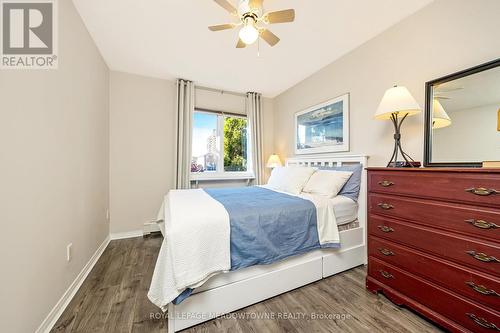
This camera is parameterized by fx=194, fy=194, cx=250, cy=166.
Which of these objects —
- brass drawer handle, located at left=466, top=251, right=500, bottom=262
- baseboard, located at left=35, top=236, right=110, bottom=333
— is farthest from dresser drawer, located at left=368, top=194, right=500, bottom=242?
baseboard, located at left=35, top=236, right=110, bottom=333

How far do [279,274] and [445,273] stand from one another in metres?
1.10

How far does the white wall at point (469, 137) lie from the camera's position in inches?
54.0

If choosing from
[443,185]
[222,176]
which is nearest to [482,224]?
[443,185]

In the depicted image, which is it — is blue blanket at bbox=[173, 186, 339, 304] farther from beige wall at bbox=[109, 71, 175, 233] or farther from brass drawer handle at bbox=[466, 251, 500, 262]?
beige wall at bbox=[109, 71, 175, 233]

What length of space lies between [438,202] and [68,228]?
2781 mm

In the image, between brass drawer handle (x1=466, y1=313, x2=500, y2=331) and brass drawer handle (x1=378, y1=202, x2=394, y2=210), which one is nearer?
brass drawer handle (x1=466, y1=313, x2=500, y2=331)

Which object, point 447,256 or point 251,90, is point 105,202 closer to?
point 251,90

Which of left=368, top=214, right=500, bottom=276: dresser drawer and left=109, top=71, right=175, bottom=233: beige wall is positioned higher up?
left=109, top=71, right=175, bottom=233: beige wall

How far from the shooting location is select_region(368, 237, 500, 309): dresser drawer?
3.48 feet

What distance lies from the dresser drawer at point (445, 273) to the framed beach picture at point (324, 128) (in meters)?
1.38

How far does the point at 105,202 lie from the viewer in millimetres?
2725

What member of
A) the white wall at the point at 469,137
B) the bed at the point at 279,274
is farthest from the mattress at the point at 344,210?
the white wall at the point at 469,137

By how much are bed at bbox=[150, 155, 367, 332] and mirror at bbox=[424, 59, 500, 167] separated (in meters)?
0.68

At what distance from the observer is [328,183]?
2.25 metres
